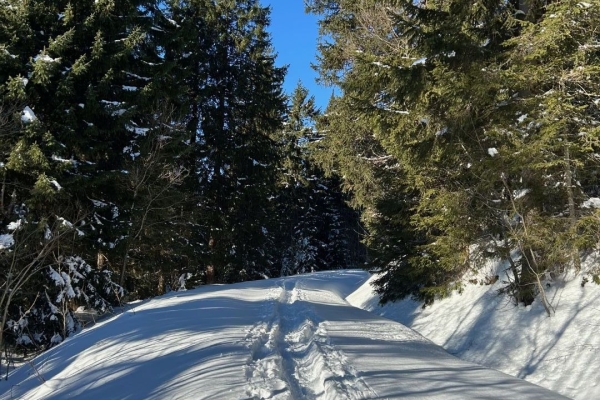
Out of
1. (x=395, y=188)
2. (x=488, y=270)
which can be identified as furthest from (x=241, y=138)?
(x=488, y=270)

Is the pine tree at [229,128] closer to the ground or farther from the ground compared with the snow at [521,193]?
farther from the ground

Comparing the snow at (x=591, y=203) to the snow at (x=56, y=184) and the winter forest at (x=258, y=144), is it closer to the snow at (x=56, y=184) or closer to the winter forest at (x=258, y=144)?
the winter forest at (x=258, y=144)

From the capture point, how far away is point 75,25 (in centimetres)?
1324

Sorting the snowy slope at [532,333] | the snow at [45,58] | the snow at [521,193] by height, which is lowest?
the snowy slope at [532,333]

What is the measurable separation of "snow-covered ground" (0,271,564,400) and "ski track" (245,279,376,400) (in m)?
Answer: 0.01

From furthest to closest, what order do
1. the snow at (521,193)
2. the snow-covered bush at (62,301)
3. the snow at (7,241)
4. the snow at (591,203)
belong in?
the snow-covered bush at (62,301) < the snow at (7,241) < the snow at (521,193) < the snow at (591,203)

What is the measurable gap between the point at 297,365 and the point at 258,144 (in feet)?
61.2

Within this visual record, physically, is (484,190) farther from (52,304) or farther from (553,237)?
(52,304)

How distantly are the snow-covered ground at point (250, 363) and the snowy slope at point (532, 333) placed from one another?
23.4 inches

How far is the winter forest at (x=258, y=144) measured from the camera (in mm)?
7516

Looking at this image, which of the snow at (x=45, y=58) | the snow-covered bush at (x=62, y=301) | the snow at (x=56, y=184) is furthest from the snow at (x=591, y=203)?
the snow at (x=45, y=58)

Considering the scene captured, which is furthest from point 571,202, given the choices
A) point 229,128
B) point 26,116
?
point 229,128

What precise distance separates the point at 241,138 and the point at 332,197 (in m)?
20.9

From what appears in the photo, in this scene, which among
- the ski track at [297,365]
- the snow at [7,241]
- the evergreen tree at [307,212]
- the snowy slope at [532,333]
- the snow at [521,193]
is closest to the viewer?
the ski track at [297,365]
